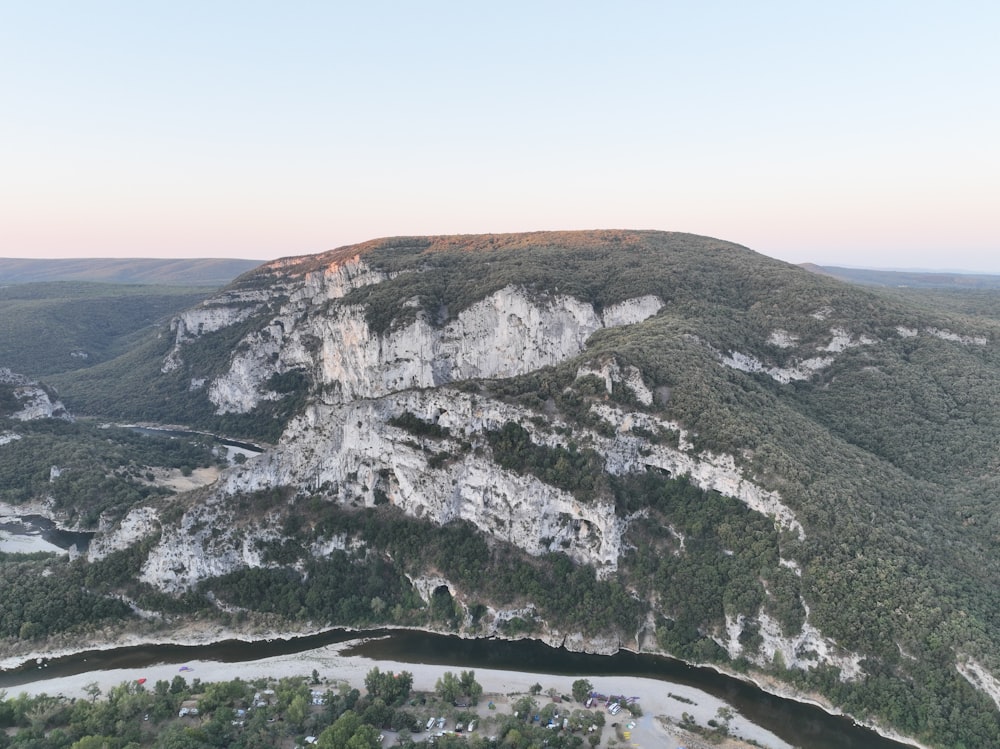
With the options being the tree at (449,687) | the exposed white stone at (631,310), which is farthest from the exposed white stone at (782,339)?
the tree at (449,687)

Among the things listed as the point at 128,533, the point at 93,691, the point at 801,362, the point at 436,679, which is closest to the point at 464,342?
the point at 801,362

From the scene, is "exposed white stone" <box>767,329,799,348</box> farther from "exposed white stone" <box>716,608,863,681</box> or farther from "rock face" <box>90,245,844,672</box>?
"exposed white stone" <box>716,608,863,681</box>

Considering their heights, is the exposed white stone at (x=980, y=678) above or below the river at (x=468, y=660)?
above

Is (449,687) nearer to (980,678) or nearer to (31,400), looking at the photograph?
(980,678)

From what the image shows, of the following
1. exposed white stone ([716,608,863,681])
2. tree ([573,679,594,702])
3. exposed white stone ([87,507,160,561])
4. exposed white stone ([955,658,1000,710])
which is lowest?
tree ([573,679,594,702])

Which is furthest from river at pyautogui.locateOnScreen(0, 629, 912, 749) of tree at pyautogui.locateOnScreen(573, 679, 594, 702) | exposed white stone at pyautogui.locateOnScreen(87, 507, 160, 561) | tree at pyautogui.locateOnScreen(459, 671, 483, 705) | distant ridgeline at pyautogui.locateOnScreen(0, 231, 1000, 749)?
exposed white stone at pyautogui.locateOnScreen(87, 507, 160, 561)

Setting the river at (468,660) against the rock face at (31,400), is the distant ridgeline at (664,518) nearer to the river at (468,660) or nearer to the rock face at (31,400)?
the river at (468,660)

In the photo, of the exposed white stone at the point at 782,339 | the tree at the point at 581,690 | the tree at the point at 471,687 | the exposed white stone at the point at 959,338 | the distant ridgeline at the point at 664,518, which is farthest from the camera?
the exposed white stone at the point at 782,339
